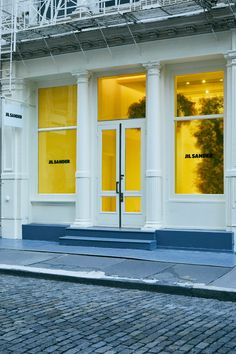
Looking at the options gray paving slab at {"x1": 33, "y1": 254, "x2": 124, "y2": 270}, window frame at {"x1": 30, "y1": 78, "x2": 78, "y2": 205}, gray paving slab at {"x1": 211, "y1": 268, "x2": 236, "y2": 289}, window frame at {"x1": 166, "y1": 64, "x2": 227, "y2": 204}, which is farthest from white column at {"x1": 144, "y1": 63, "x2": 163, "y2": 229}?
gray paving slab at {"x1": 211, "y1": 268, "x2": 236, "y2": 289}

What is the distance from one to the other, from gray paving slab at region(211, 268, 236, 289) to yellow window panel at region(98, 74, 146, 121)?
567 cm

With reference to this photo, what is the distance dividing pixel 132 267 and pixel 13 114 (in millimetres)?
6210

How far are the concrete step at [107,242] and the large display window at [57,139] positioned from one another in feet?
5.89

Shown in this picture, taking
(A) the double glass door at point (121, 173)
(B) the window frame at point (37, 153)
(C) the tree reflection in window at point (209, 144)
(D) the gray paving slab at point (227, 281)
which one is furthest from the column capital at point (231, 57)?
(D) the gray paving slab at point (227, 281)

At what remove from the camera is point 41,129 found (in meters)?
15.1

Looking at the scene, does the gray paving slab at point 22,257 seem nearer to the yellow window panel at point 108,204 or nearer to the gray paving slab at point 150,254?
the gray paving slab at point 150,254

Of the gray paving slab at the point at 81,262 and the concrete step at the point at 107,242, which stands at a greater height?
the concrete step at the point at 107,242

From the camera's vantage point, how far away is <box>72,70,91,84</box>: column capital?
13.8 m

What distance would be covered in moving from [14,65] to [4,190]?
352cm

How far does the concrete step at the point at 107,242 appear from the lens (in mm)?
12297

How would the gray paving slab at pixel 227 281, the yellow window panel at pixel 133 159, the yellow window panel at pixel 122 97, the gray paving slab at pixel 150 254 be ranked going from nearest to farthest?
the gray paving slab at pixel 227 281 → the gray paving slab at pixel 150 254 → the yellow window panel at pixel 133 159 → the yellow window panel at pixel 122 97

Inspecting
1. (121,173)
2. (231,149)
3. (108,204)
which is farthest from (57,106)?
(231,149)

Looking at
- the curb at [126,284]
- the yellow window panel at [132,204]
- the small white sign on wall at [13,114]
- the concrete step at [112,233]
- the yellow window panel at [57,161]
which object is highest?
the small white sign on wall at [13,114]

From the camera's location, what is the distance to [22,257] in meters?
11.6
